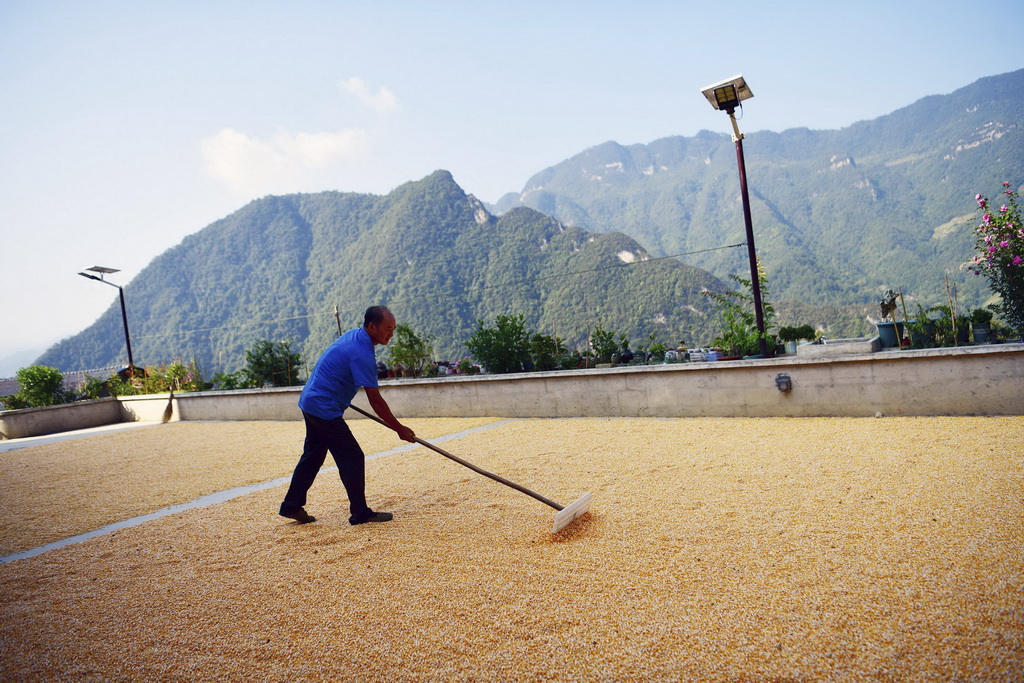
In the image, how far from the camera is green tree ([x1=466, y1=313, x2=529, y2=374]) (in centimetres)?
1048

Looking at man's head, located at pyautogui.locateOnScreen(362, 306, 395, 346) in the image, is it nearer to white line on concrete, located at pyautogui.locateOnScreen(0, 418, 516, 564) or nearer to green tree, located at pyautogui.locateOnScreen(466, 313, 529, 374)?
white line on concrete, located at pyautogui.locateOnScreen(0, 418, 516, 564)

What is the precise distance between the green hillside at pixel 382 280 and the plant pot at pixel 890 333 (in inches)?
799

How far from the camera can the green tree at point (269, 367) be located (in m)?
15.0

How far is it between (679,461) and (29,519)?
6.16 meters

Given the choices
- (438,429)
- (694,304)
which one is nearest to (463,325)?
(694,304)

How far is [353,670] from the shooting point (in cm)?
211

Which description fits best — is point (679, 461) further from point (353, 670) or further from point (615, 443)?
point (353, 670)

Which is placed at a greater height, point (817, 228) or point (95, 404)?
point (817, 228)

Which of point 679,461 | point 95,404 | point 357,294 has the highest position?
point 357,294

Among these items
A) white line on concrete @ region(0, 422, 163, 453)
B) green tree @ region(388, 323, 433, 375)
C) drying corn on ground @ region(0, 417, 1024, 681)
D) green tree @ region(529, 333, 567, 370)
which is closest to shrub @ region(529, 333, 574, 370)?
green tree @ region(529, 333, 567, 370)

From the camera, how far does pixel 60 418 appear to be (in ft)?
48.0

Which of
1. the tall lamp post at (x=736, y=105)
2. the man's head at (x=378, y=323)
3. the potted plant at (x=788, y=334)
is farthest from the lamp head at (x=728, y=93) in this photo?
the man's head at (x=378, y=323)

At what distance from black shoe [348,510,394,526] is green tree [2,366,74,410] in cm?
1779

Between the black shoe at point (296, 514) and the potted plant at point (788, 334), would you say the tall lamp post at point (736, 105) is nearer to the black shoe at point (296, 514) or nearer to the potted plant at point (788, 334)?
the potted plant at point (788, 334)
